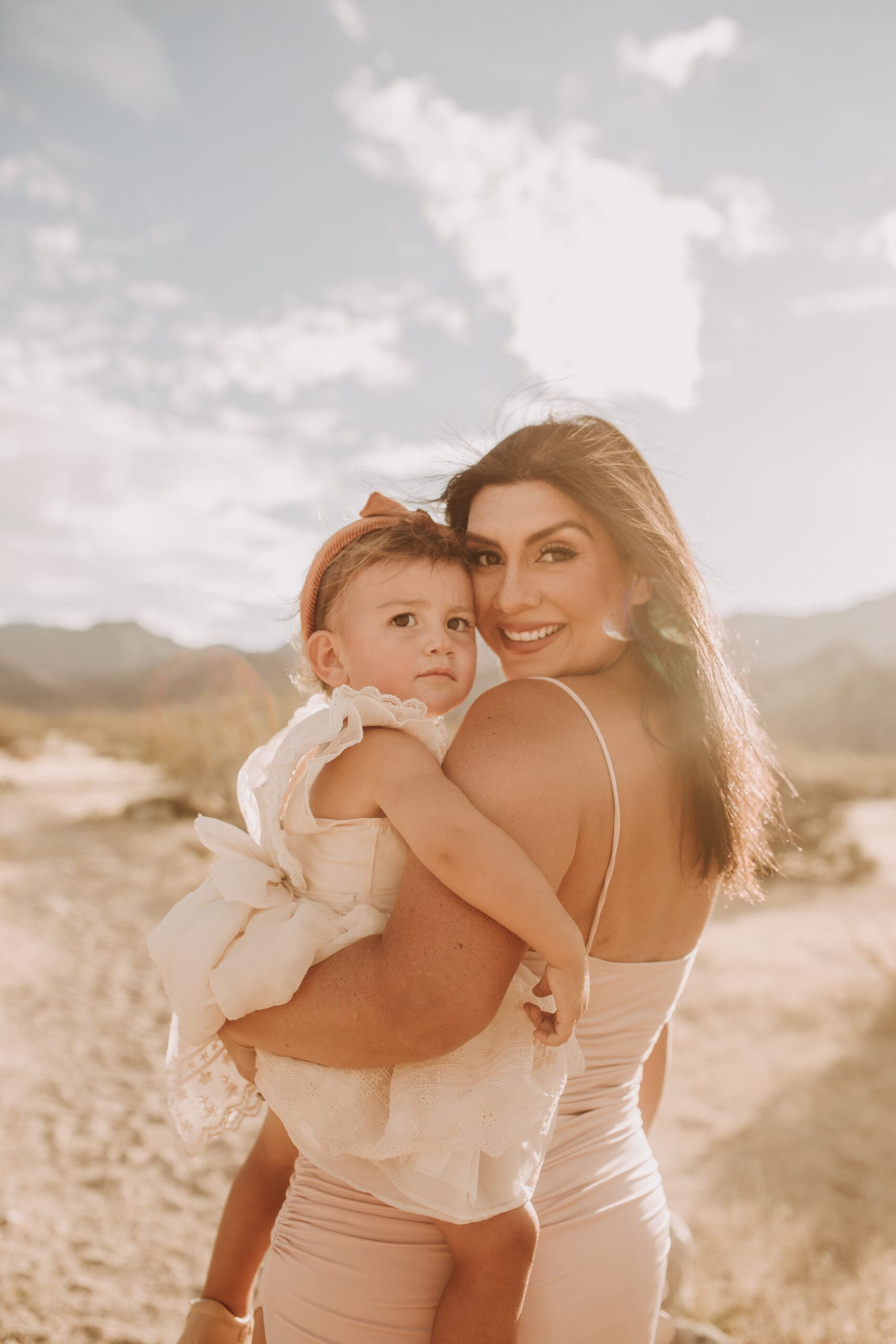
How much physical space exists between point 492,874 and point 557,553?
101 cm

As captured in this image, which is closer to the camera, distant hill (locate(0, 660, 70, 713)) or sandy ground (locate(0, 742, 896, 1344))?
sandy ground (locate(0, 742, 896, 1344))

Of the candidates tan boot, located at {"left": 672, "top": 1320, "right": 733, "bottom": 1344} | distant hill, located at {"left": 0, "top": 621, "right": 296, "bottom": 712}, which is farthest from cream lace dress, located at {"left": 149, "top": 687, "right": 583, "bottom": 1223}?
distant hill, located at {"left": 0, "top": 621, "right": 296, "bottom": 712}

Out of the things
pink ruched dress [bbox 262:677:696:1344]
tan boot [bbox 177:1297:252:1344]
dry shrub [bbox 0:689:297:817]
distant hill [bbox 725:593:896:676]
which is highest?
distant hill [bbox 725:593:896:676]

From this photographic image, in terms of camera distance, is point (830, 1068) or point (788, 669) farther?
point (788, 669)

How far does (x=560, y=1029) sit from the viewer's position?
1497mm

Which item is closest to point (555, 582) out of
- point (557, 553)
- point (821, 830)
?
point (557, 553)

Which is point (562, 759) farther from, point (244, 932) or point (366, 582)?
point (366, 582)

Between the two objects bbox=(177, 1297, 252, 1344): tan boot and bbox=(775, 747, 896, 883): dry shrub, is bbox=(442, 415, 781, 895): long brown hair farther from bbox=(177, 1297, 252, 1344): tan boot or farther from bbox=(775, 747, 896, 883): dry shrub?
bbox=(775, 747, 896, 883): dry shrub

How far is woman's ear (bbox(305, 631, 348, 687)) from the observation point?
2264 millimetres

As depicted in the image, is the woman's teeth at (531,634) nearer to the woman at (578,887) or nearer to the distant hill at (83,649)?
the woman at (578,887)

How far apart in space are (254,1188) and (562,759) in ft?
4.89

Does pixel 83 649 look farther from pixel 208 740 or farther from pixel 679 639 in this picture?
pixel 679 639

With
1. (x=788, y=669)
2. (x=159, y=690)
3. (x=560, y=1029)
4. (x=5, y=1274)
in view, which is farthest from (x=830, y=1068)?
(x=788, y=669)

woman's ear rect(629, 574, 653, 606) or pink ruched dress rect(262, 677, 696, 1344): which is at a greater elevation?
woman's ear rect(629, 574, 653, 606)
